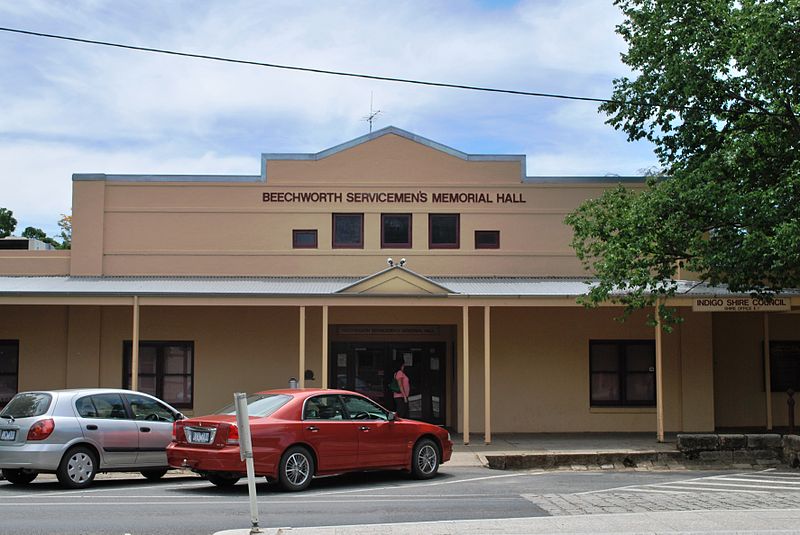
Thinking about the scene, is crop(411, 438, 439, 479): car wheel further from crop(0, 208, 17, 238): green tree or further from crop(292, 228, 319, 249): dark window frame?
crop(0, 208, 17, 238): green tree

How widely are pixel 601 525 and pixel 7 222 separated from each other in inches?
2450

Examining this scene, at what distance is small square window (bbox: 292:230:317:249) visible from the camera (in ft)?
75.6

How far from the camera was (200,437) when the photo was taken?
13.2 meters

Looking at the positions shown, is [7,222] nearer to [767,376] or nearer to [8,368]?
[8,368]

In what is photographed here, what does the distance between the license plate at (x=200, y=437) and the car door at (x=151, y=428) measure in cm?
165

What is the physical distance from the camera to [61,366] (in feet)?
74.0

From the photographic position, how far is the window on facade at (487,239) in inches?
910

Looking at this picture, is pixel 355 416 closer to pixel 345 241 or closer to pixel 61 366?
pixel 345 241


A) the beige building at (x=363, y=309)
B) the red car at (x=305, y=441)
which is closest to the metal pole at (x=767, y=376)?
the beige building at (x=363, y=309)

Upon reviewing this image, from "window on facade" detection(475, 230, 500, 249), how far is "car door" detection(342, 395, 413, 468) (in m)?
9.06

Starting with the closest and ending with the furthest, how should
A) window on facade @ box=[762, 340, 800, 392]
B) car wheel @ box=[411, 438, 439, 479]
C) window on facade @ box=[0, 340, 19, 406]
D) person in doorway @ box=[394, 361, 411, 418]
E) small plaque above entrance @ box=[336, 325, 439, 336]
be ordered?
car wheel @ box=[411, 438, 439, 479]
person in doorway @ box=[394, 361, 411, 418]
window on facade @ box=[0, 340, 19, 406]
small plaque above entrance @ box=[336, 325, 439, 336]
window on facade @ box=[762, 340, 800, 392]

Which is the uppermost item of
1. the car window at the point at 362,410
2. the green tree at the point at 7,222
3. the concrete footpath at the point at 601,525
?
the green tree at the point at 7,222

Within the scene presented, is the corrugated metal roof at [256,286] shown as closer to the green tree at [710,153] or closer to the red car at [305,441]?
the green tree at [710,153]

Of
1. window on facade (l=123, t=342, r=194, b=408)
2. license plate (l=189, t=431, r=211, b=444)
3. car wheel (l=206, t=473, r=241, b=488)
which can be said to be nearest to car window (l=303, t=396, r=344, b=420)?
license plate (l=189, t=431, r=211, b=444)
